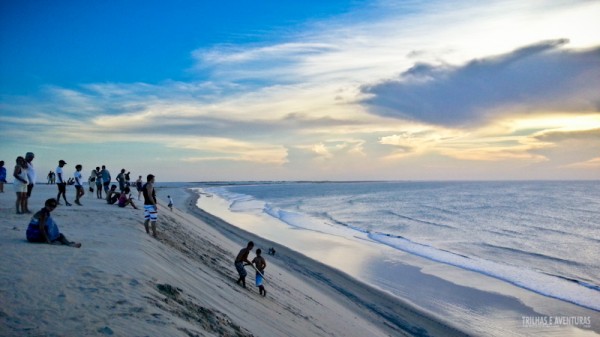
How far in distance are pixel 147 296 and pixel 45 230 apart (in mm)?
4127

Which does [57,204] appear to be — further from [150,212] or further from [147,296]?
[147,296]

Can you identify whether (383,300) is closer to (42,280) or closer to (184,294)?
(184,294)

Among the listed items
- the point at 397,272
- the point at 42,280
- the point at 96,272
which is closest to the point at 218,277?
the point at 96,272

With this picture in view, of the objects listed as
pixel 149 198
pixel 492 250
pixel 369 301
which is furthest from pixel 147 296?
pixel 492 250

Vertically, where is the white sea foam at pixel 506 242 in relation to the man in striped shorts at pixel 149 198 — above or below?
below

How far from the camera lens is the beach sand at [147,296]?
6.14 m

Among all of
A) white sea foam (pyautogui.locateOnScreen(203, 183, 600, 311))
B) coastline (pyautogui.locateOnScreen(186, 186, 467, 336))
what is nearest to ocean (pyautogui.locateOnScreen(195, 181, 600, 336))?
white sea foam (pyautogui.locateOnScreen(203, 183, 600, 311))

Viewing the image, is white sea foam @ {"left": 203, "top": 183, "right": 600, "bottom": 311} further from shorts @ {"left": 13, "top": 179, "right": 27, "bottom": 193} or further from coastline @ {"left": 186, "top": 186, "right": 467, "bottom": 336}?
shorts @ {"left": 13, "top": 179, "right": 27, "bottom": 193}

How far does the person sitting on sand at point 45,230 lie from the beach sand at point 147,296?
236mm

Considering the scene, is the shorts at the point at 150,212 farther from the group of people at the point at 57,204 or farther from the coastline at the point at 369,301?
the coastline at the point at 369,301

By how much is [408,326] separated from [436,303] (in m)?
3.66

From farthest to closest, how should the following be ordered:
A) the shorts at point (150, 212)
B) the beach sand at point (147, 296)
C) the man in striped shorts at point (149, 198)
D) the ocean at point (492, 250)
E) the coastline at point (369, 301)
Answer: the ocean at point (492, 250) < the coastline at point (369, 301) < the shorts at point (150, 212) < the man in striped shorts at point (149, 198) < the beach sand at point (147, 296)

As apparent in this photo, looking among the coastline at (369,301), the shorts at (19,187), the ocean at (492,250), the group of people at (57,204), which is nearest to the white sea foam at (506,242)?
the ocean at (492,250)

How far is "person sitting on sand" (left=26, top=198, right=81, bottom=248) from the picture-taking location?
965 cm
